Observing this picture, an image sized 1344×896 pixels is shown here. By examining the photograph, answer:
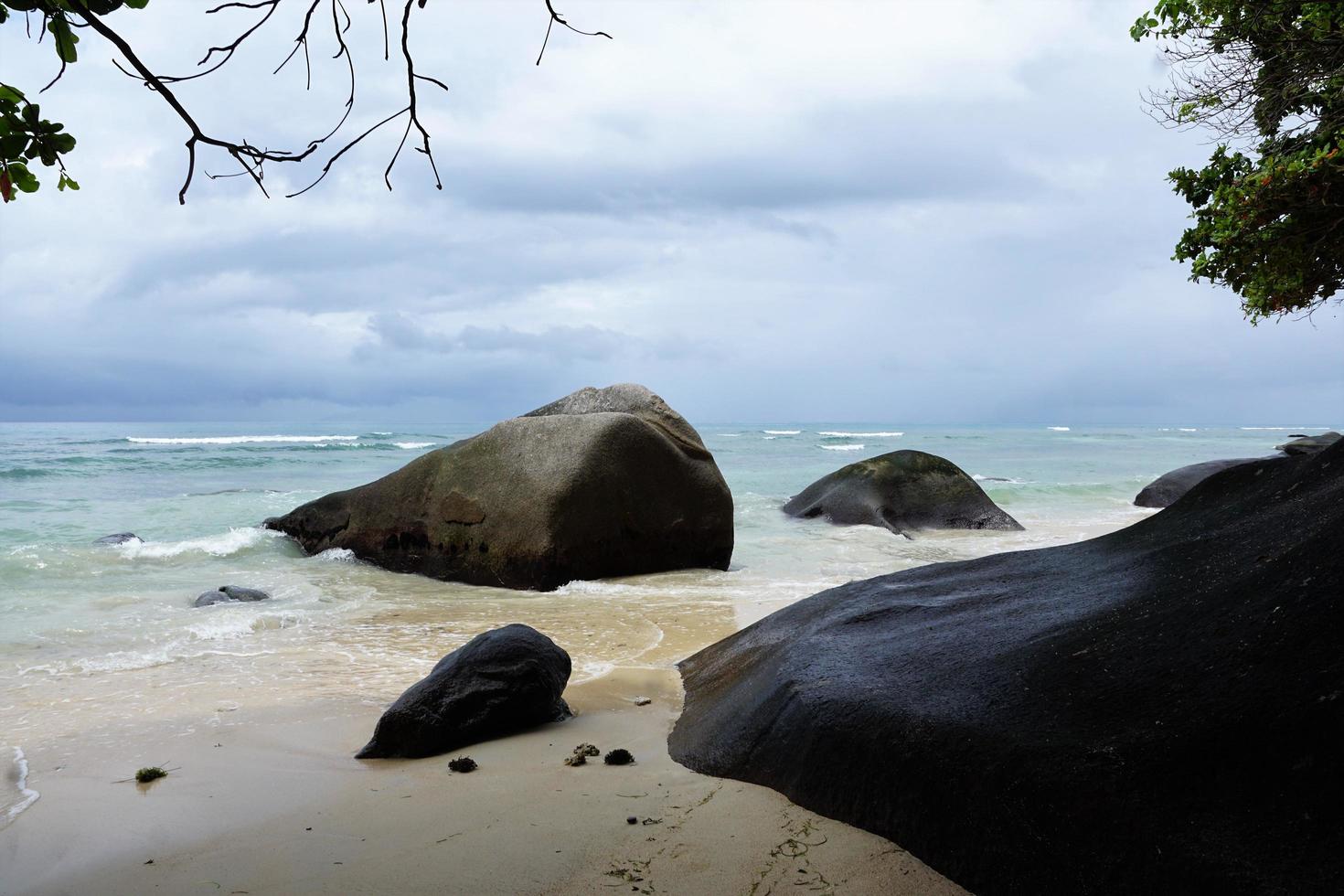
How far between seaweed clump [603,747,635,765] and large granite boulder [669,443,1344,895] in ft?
0.64

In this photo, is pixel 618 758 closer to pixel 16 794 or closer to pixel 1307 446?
pixel 16 794

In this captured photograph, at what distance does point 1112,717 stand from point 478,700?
2.53 meters

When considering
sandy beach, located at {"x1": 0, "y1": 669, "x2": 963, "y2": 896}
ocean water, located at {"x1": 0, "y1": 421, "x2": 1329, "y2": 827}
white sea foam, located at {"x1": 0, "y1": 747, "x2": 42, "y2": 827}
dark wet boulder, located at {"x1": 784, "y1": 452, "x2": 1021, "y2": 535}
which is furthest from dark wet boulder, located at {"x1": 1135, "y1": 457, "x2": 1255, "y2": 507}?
A: white sea foam, located at {"x1": 0, "y1": 747, "x2": 42, "y2": 827}

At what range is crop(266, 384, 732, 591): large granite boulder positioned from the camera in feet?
27.9

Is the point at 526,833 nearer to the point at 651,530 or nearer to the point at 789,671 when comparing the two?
the point at 789,671

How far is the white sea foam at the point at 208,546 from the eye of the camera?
10472mm

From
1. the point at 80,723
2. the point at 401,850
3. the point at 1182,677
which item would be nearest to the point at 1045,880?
the point at 1182,677

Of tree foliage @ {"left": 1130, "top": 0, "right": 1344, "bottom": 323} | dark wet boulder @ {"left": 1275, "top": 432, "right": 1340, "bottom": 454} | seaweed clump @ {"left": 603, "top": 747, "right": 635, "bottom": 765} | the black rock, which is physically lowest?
the black rock

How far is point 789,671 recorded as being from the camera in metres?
3.28

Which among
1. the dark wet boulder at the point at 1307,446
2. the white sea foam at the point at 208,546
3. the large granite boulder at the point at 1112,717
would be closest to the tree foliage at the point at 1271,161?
the dark wet boulder at the point at 1307,446

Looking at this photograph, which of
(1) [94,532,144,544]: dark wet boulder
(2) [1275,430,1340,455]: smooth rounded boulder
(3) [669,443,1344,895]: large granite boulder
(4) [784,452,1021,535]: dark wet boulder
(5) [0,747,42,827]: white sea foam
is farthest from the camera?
(4) [784,452,1021,535]: dark wet boulder

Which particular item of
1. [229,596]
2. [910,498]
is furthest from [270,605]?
[910,498]

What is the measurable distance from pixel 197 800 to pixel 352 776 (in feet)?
1.72

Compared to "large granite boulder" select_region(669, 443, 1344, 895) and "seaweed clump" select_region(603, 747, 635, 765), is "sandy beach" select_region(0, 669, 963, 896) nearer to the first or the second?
"seaweed clump" select_region(603, 747, 635, 765)
